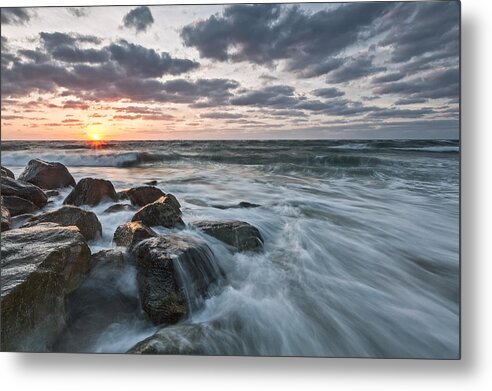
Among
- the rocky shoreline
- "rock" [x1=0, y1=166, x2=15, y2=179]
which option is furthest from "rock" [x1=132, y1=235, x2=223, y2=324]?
"rock" [x1=0, y1=166, x2=15, y2=179]

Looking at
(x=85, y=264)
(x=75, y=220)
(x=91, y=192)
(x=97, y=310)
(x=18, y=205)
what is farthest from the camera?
(x=91, y=192)

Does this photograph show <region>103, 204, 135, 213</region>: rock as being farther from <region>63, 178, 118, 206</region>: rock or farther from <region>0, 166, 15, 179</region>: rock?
<region>0, 166, 15, 179</region>: rock

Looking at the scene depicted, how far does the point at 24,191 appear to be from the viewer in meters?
2.54

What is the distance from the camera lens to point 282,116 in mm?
2385

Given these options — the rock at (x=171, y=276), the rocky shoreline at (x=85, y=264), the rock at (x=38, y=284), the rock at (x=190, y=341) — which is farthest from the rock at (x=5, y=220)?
the rock at (x=190, y=341)

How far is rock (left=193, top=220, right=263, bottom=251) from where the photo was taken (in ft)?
7.47

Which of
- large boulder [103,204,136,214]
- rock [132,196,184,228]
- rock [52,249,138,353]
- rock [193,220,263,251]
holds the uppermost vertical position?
large boulder [103,204,136,214]

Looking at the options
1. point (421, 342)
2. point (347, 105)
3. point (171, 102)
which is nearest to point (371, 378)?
point (421, 342)

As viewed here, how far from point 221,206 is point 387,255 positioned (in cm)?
120

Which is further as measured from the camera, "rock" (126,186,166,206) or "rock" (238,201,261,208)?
A: "rock" (126,186,166,206)

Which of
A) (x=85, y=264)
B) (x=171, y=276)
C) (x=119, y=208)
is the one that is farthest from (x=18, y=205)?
(x=171, y=276)

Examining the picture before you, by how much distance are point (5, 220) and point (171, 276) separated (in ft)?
4.14

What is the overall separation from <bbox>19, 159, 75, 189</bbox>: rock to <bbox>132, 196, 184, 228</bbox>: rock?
28.6 inches

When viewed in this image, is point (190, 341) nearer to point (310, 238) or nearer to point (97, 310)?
point (97, 310)
